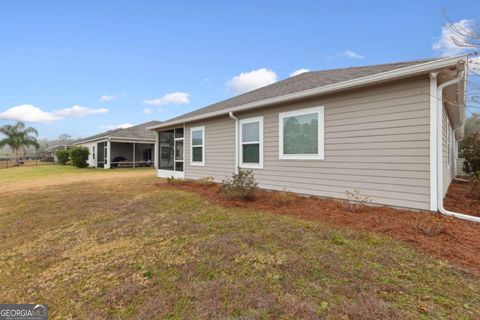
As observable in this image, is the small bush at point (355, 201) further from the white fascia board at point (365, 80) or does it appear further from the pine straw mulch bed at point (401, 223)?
the white fascia board at point (365, 80)

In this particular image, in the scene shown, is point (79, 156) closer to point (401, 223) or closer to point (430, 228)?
point (401, 223)

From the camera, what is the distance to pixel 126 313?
1987mm

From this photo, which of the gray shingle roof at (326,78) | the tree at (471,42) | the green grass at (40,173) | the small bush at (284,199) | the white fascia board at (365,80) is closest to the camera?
the tree at (471,42)

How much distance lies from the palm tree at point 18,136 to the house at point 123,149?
1176 centimetres

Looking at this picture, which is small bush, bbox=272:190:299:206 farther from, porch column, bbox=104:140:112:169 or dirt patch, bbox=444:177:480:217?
porch column, bbox=104:140:112:169

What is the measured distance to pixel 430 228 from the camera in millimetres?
3355

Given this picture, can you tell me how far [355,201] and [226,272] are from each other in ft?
12.0

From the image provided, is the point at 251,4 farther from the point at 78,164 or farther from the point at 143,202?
the point at 78,164

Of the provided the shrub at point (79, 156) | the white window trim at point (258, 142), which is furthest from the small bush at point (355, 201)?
the shrub at point (79, 156)

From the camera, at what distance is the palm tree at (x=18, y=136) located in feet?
90.7

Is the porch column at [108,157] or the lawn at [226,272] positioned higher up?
the porch column at [108,157]

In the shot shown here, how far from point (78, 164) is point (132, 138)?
5.24 m

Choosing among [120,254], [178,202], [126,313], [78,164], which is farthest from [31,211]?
[78,164]

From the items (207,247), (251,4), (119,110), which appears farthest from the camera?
(119,110)
